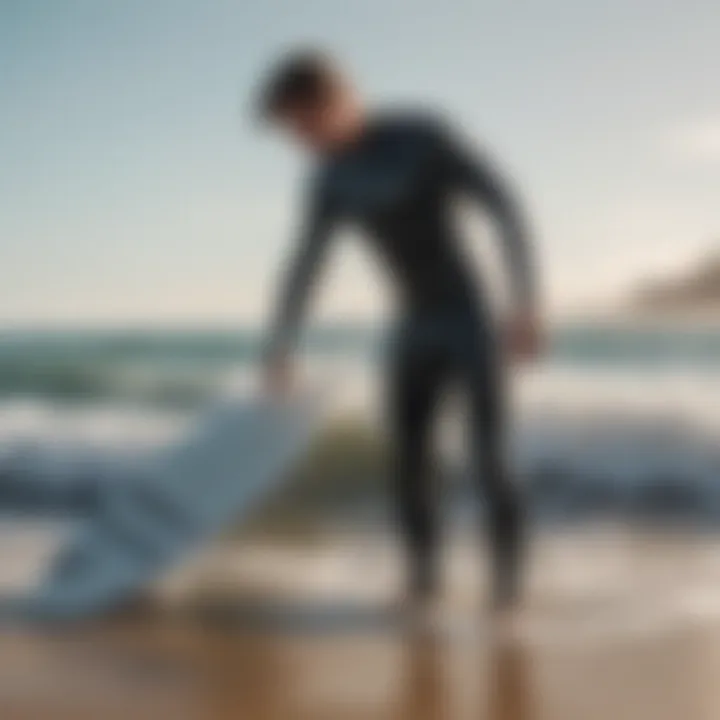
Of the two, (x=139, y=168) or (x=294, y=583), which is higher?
(x=139, y=168)

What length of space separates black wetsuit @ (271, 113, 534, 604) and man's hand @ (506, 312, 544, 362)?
23mm

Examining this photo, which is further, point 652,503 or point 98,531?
point 652,503

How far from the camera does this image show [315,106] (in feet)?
5.87

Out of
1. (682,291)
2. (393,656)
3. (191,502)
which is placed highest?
(682,291)

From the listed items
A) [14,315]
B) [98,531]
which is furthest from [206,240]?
[98,531]

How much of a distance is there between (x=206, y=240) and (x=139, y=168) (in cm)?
15

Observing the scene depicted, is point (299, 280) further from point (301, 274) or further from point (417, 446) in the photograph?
point (417, 446)

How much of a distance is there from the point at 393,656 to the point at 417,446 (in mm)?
335

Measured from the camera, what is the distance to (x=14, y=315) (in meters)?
2.16

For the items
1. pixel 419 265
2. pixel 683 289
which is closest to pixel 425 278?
pixel 419 265

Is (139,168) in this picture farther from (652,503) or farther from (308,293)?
(652,503)

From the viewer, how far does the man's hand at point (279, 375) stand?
1.90 m

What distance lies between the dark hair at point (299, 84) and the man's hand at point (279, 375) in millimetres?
329

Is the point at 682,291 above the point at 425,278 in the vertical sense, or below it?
above
